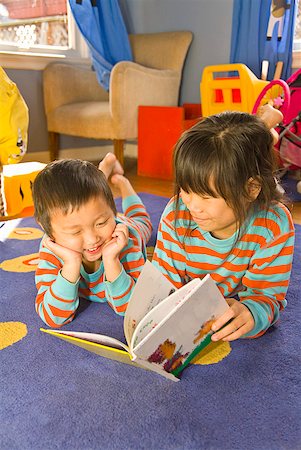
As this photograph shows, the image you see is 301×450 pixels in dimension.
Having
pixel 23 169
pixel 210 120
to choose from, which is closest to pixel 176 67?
pixel 23 169

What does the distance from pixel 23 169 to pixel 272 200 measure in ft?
4.22

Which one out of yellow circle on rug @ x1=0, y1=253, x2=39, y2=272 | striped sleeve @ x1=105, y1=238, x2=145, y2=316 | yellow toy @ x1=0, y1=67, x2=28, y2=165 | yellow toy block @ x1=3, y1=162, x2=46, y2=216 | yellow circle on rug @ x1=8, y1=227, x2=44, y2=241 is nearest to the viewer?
striped sleeve @ x1=105, y1=238, x2=145, y2=316

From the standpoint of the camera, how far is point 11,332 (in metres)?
0.90

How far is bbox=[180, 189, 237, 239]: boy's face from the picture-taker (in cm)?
78

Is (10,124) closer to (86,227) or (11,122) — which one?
(11,122)

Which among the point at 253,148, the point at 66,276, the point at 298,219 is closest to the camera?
the point at 253,148

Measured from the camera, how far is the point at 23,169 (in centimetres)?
185

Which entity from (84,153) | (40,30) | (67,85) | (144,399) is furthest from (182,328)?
(40,30)

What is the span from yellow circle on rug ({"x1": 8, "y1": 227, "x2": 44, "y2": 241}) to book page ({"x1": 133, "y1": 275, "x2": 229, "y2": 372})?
90 centimetres

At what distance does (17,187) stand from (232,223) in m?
1.18

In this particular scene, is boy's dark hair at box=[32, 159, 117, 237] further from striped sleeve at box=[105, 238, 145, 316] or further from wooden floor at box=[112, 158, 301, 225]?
wooden floor at box=[112, 158, 301, 225]

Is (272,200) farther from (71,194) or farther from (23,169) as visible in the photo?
(23,169)

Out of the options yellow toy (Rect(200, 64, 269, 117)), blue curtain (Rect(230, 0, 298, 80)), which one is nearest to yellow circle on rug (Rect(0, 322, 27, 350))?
yellow toy (Rect(200, 64, 269, 117))

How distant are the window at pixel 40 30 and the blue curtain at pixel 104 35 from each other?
1.16ft
